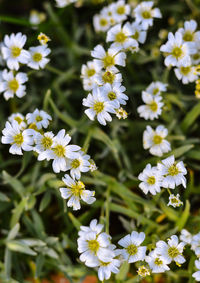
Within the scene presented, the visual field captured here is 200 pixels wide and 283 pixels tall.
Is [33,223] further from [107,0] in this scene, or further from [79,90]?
[107,0]

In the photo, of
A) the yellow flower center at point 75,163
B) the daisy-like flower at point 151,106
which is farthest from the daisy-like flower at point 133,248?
the daisy-like flower at point 151,106

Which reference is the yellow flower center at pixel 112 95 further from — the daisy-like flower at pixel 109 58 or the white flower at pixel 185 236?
the white flower at pixel 185 236

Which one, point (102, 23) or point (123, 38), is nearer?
point (123, 38)

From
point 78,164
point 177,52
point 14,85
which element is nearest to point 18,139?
point 78,164

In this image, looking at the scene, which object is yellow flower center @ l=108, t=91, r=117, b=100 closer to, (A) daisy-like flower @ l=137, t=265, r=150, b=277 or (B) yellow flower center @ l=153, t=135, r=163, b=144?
(B) yellow flower center @ l=153, t=135, r=163, b=144

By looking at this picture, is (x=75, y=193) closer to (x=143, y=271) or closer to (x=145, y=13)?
(x=143, y=271)

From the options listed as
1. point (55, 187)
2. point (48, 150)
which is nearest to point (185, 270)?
point (55, 187)

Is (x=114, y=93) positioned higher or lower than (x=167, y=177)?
higher
